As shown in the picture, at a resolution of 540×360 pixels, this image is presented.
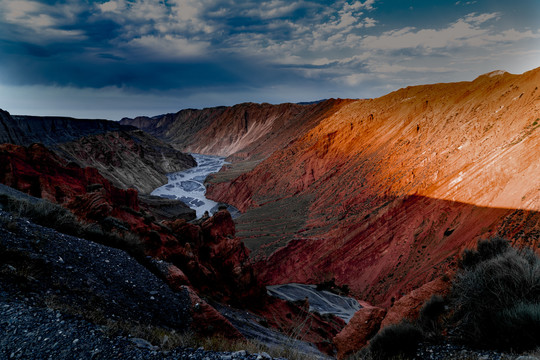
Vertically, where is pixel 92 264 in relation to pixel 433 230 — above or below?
above

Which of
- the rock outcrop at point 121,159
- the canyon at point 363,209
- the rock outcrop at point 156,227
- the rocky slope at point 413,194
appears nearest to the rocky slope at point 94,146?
the rock outcrop at point 121,159

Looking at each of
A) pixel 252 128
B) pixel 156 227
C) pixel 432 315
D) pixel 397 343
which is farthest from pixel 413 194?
pixel 252 128

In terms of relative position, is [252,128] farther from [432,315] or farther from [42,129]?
[432,315]

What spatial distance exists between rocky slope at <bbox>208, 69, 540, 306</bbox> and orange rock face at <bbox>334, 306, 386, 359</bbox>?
9.15 meters

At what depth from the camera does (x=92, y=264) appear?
647 cm

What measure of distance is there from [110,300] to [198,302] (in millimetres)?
2715

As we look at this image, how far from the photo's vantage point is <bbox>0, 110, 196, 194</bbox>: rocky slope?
64.6 metres

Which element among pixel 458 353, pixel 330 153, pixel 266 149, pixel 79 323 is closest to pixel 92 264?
pixel 79 323

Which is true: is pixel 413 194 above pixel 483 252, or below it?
below

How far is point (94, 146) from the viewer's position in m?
72.1

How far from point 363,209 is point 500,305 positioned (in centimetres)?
2615

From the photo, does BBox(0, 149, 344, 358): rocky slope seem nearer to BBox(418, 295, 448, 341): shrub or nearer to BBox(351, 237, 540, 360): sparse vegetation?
BBox(351, 237, 540, 360): sparse vegetation

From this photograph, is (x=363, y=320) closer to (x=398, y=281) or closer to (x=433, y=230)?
(x=398, y=281)

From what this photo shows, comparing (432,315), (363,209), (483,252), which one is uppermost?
(483,252)
